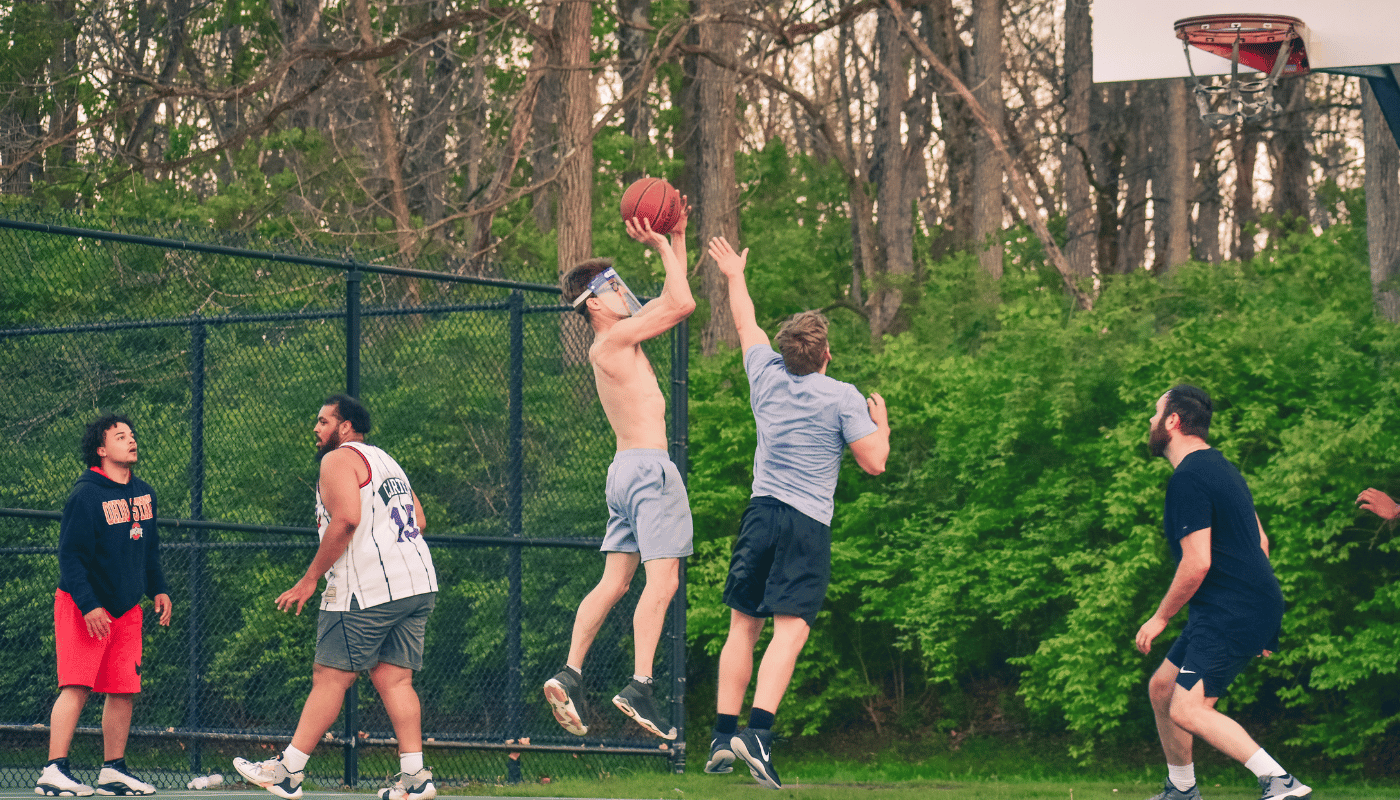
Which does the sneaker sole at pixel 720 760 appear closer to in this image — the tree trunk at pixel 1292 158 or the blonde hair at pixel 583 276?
the blonde hair at pixel 583 276

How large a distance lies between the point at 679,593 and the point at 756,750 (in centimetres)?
353

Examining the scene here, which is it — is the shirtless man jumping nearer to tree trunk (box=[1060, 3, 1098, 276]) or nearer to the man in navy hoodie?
the man in navy hoodie

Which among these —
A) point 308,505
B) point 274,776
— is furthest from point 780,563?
point 308,505

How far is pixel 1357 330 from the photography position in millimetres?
10570

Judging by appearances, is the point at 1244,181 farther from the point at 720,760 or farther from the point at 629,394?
the point at 720,760

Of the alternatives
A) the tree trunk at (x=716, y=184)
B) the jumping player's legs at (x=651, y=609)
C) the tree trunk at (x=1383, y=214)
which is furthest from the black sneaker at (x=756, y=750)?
the tree trunk at (x=716, y=184)

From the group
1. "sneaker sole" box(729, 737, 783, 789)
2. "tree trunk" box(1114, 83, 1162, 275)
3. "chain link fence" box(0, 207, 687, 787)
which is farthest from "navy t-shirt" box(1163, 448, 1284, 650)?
"tree trunk" box(1114, 83, 1162, 275)

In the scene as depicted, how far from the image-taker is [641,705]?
6715 millimetres

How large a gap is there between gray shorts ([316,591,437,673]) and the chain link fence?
2.26 m

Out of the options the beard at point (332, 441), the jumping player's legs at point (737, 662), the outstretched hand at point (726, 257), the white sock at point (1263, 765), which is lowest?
the white sock at point (1263, 765)

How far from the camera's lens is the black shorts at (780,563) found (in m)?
6.43

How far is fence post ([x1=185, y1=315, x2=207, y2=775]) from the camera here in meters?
9.64

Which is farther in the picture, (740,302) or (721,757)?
(740,302)

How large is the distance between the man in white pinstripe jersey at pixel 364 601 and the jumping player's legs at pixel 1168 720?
134 inches
